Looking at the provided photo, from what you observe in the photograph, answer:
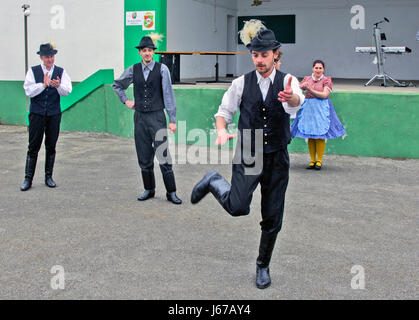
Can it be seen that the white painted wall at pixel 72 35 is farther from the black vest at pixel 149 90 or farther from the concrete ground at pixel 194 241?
the black vest at pixel 149 90

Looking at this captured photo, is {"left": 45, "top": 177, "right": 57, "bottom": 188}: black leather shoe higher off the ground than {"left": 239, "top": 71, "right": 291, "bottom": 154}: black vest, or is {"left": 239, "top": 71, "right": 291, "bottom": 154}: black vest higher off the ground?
{"left": 239, "top": 71, "right": 291, "bottom": 154}: black vest

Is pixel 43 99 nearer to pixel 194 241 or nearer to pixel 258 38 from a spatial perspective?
pixel 194 241

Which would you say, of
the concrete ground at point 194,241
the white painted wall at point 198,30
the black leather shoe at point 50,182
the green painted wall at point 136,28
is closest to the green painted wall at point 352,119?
the green painted wall at point 136,28

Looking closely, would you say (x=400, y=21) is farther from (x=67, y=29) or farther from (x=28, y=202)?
(x=28, y=202)

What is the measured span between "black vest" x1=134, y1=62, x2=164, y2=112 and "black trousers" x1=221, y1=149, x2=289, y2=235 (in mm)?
2847

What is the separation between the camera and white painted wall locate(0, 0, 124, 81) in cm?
1392

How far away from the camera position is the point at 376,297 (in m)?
4.32

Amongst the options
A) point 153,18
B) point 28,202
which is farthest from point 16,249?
point 153,18

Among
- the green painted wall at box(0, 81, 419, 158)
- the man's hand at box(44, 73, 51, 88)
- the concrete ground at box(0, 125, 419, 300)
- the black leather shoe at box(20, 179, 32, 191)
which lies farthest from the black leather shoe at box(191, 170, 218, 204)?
the green painted wall at box(0, 81, 419, 158)

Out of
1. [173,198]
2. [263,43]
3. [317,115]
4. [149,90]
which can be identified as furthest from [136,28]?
[263,43]

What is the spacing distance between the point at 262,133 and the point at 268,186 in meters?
0.41

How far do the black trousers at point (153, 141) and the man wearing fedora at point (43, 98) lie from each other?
4.20ft

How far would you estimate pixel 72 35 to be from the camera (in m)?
14.3

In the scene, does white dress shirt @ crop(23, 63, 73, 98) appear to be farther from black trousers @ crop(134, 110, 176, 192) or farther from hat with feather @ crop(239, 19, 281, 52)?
hat with feather @ crop(239, 19, 281, 52)
